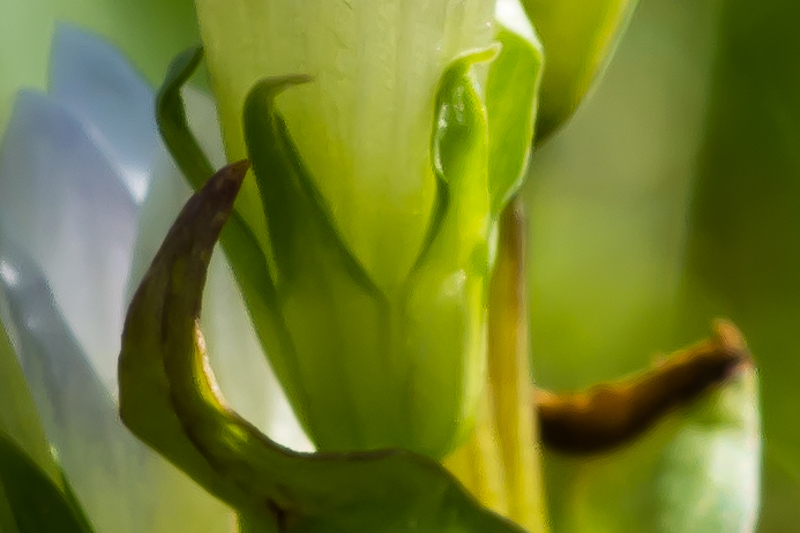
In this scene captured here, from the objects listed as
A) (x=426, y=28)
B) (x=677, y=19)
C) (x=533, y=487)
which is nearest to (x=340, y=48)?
(x=426, y=28)

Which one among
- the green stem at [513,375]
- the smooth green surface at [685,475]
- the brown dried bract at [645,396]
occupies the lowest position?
the smooth green surface at [685,475]

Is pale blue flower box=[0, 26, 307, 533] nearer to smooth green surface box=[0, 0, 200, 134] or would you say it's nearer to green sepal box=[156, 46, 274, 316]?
green sepal box=[156, 46, 274, 316]

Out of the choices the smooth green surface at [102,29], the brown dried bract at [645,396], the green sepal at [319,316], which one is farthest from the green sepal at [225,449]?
the smooth green surface at [102,29]

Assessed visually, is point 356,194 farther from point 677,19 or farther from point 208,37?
point 677,19

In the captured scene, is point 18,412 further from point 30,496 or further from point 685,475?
point 685,475

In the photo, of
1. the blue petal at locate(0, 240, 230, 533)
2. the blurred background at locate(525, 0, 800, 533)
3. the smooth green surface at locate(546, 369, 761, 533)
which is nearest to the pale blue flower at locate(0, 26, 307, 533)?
the blue petal at locate(0, 240, 230, 533)

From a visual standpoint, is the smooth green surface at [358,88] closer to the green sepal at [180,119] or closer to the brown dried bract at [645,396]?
the green sepal at [180,119]
